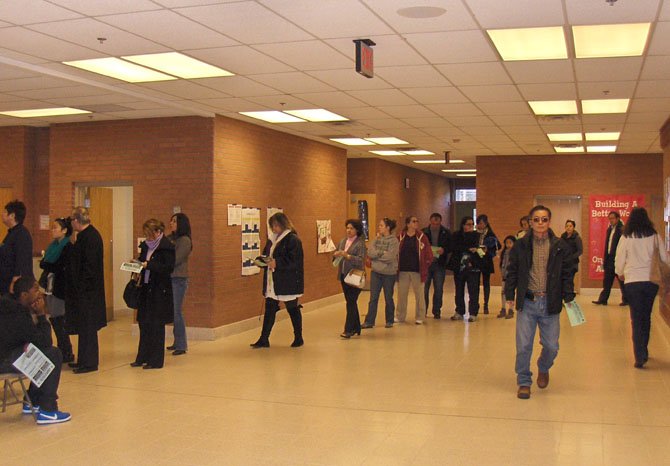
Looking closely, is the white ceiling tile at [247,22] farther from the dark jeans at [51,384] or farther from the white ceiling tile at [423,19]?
the dark jeans at [51,384]

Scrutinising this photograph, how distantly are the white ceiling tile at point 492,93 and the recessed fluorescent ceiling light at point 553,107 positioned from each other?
479mm

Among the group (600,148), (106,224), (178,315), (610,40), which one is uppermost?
(610,40)

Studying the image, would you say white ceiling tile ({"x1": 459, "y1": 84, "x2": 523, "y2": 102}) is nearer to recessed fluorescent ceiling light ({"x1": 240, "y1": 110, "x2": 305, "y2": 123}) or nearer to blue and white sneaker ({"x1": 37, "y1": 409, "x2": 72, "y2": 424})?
recessed fluorescent ceiling light ({"x1": 240, "y1": 110, "x2": 305, "y2": 123})

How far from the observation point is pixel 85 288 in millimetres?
7410

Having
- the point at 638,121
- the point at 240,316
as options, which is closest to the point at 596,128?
the point at 638,121

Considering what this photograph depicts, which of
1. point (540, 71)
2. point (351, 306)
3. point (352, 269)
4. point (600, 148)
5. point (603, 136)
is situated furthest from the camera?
point (600, 148)

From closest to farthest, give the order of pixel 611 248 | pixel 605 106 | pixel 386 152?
pixel 605 106, pixel 611 248, pixel 386 152

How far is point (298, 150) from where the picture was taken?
12.6 m

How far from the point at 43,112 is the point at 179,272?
2.99 m

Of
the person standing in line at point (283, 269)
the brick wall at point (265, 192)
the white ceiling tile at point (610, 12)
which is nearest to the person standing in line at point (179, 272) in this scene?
the person standing in line at point (283, 269)

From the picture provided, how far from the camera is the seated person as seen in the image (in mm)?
5363

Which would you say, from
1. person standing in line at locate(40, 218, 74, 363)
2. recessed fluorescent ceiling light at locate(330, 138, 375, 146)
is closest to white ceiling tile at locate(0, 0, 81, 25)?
person standing in line at locate(40, 218, 74, 363)

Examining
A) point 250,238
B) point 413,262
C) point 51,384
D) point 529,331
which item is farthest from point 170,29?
point 413,262

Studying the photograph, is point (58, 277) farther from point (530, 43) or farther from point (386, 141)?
point (386, 141)
